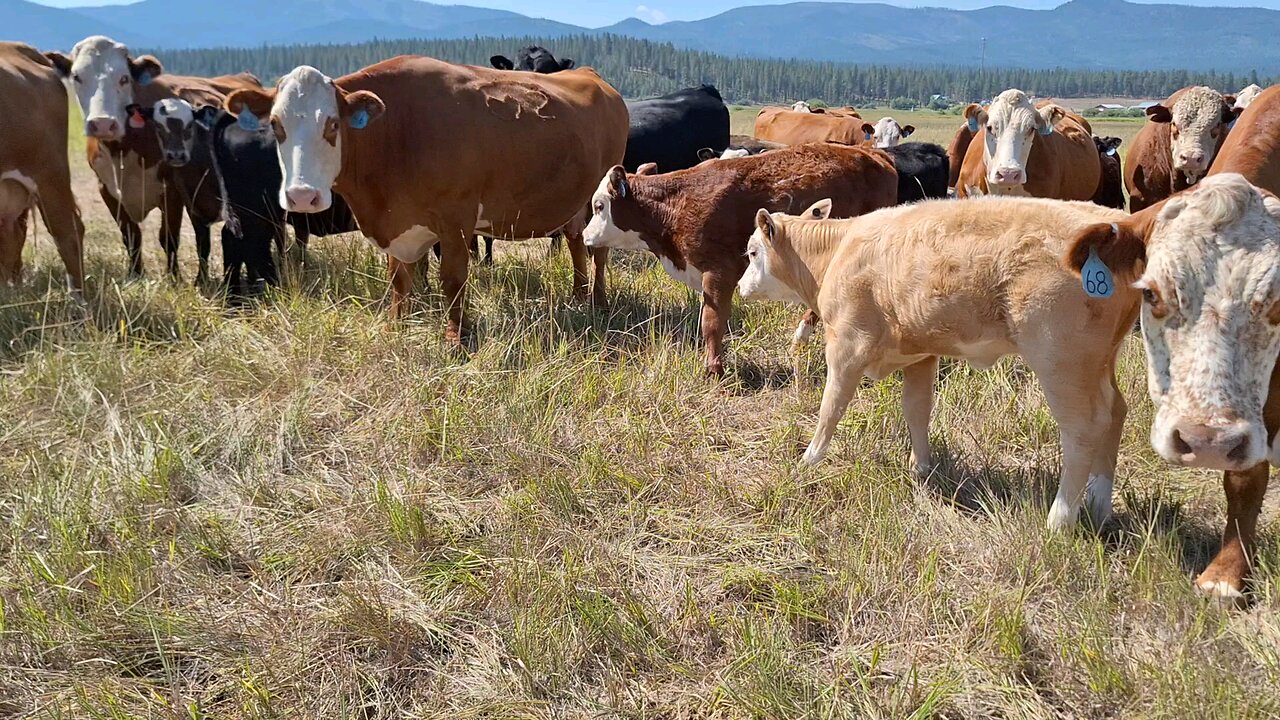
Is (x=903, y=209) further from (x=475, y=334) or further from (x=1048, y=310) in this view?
(x=475, y=334)

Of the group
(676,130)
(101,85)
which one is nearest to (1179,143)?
(676,130)

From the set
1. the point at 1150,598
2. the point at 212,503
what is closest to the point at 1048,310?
the point at 1150,598

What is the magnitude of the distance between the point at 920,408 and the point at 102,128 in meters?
6.98

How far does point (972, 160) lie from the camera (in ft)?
31.6

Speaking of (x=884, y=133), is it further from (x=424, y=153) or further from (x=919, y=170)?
(x=424, y=153)

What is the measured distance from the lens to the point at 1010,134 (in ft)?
27.7

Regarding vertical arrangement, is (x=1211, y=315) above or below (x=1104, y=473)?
above

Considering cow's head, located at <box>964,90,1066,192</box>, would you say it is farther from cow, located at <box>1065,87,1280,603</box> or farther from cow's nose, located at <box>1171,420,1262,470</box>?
cow's nose, located at <box>1171,420,1262,470</box>

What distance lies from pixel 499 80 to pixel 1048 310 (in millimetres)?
4606

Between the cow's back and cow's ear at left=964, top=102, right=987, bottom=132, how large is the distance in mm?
4090

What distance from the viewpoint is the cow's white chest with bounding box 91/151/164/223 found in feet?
27.0

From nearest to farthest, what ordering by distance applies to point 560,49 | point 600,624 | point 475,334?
point 600,624 → point 475,334 → point 560,49

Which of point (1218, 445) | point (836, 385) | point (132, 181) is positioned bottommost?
point (836, 385)

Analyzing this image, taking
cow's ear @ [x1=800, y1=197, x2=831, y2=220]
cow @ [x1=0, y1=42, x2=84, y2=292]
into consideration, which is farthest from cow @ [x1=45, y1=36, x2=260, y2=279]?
cow's ear @ [x1=800, y1=197, x2=831, y2=220]
